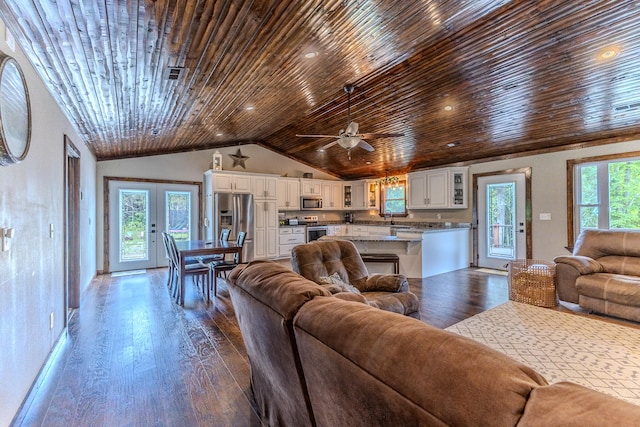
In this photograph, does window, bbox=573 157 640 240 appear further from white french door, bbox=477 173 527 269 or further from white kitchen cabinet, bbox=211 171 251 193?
white kitchen cabinet, bbox=211 171 251 193

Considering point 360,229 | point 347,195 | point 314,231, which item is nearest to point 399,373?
point 314,231

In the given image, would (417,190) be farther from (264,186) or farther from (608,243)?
(608,243)

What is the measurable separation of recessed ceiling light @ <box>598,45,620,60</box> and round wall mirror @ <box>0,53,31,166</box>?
194 inches

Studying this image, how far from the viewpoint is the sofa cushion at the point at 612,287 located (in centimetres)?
335

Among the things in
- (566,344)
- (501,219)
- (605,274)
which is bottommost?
(566,344)

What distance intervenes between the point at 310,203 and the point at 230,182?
7.94ft

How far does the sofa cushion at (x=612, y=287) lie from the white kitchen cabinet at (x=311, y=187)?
20.6 feet

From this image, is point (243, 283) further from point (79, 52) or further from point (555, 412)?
point (79, 52)

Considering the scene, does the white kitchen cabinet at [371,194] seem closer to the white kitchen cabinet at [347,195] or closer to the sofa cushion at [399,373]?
the white kitchen cabinet at [347,195]

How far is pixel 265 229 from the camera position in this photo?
25.7 ft

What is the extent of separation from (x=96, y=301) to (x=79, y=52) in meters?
3.37

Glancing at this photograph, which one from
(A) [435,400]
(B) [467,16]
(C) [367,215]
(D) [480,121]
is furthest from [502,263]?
(A) [435,400]

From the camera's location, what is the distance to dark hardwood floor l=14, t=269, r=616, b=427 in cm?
194

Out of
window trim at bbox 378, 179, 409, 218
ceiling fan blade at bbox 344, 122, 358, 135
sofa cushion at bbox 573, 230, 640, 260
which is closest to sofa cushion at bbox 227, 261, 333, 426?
ceiling fan blade at bbox 344, 122, 358, 135
